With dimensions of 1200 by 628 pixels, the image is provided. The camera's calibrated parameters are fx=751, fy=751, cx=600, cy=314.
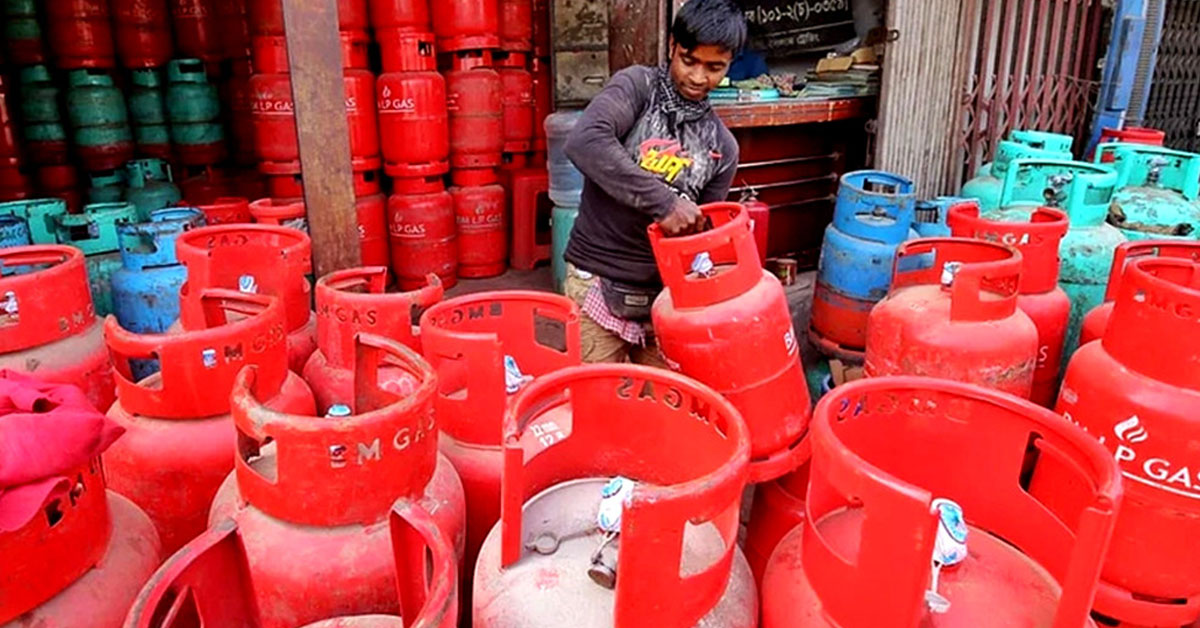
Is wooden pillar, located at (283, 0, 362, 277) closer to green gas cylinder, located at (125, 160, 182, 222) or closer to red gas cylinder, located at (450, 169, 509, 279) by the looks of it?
red gas cylinder, located at (450, 169, 509, 279)

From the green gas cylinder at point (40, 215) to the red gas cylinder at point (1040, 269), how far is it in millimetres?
3646

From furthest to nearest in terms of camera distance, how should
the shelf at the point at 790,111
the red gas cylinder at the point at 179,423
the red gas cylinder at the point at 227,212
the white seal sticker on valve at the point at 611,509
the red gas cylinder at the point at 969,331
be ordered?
the shelf at the point at 790,111 < the red gas cylinder at the point at 227,212 < the red gas cylinder at the point at 969,331 < the red gas cylinder at the point at 179,423 < the white seal sticker on valve at the point at 611,509

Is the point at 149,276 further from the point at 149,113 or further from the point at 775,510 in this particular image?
the point at 149,113

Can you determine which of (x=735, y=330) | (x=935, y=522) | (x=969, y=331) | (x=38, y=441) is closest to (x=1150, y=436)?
(x=969, y=331)

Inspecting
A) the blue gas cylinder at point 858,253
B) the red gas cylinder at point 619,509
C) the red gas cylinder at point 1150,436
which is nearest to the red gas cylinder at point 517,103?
the blue gas cylinder at point 858,253

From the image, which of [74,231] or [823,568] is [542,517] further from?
[74,231]

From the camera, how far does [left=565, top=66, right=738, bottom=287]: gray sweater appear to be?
6.68 feet

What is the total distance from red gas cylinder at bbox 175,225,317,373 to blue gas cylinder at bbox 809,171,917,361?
2.35 meters

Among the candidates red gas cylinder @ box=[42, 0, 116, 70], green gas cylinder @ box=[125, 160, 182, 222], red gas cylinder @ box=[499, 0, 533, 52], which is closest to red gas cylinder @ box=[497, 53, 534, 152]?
red gas cylinder @ box=[499, 0, 533, 52]

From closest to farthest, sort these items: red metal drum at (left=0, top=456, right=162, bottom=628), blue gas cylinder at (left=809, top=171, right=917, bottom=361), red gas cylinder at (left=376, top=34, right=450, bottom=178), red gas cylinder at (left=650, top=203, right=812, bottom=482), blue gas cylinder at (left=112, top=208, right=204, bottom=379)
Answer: red metal drum at (left=0, top=456, right=162, bottom=628) → red gas cylinder at (left=650, top=203, right=812, bottom=482) → blue gas cylinder at (left=112, top=208, right=204, bottom=379) → blue gas cylinder at (left=809, top=171, right=917, bottom=361) → red gas cylinder at (left=376, top=34, right=450, bottom=178)

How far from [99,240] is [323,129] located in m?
1.40

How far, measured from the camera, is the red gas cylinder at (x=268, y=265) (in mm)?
2223

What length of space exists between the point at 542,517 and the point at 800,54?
516cm

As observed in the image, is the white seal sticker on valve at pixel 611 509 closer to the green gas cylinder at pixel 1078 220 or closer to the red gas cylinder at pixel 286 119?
the green gas cylinder at pixel 1078 220
